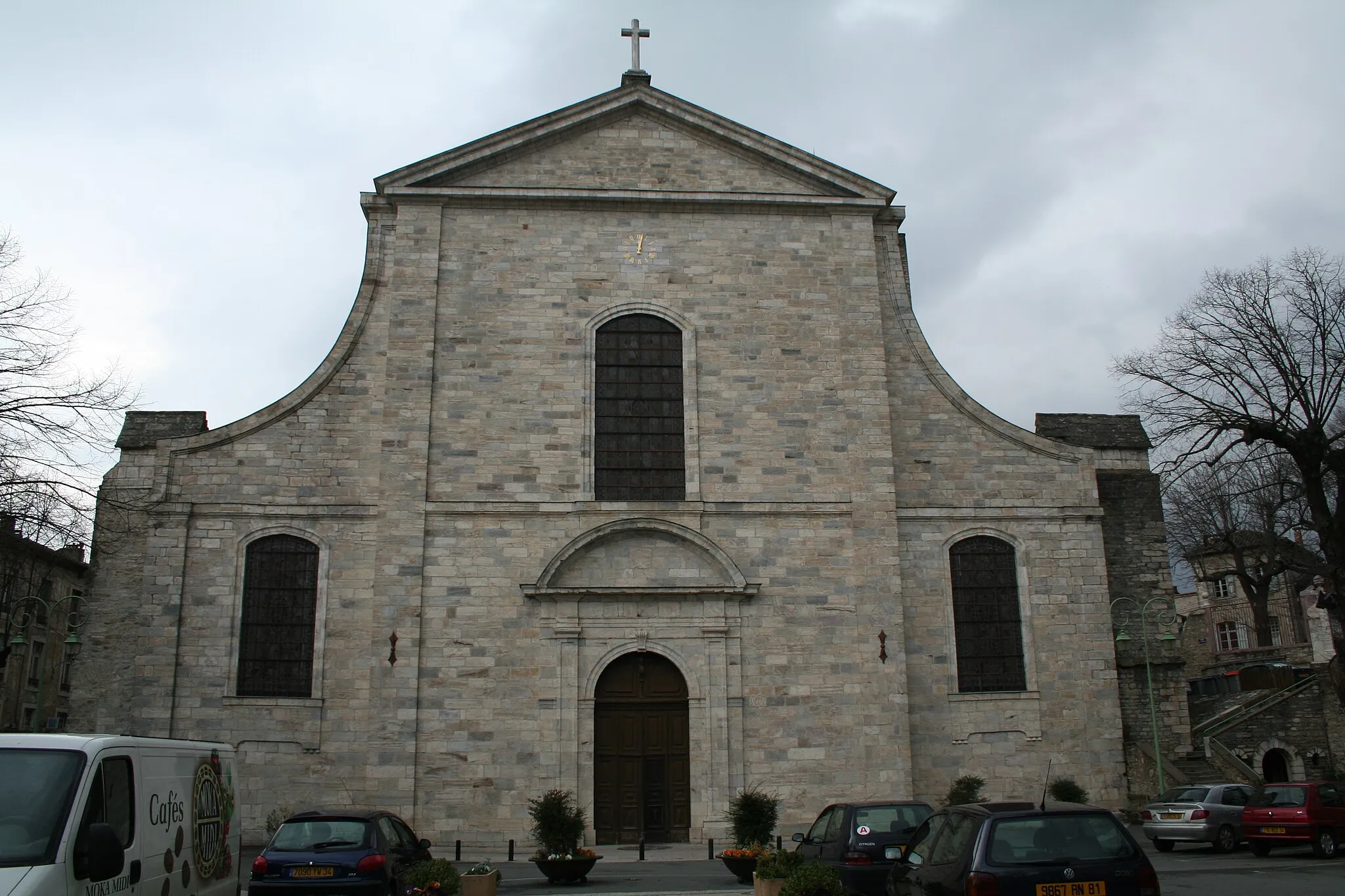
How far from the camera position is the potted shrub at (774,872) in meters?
11.6

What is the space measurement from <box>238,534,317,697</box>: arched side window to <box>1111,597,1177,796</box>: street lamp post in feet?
49.1

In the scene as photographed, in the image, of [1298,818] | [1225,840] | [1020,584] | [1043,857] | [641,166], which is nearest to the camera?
[1043,857]

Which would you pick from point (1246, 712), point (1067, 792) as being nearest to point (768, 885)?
point (1067, 792)

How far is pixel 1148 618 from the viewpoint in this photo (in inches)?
854

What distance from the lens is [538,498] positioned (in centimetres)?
2042

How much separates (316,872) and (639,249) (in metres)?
14.1

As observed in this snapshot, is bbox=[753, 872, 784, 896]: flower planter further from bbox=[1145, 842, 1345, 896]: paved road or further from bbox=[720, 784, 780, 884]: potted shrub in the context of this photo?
bbox=[1145, 842, 1345, 896]: paved road

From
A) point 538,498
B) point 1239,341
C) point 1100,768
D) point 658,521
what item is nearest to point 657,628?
point 658,521

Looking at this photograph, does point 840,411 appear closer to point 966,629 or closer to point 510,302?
point 966,629

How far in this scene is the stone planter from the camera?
15.2m

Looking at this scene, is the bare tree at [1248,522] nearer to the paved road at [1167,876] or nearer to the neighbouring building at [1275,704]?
the neighbouring building at [1275,704]

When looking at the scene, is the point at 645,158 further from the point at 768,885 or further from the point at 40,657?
the point at 40,657

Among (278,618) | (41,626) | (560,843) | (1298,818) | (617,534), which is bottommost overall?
(560,843)

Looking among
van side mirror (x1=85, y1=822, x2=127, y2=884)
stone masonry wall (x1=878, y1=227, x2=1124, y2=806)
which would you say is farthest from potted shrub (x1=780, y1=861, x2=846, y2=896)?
stone masonry wall (x1=878, y1=227, x2=1124, y2=806)
